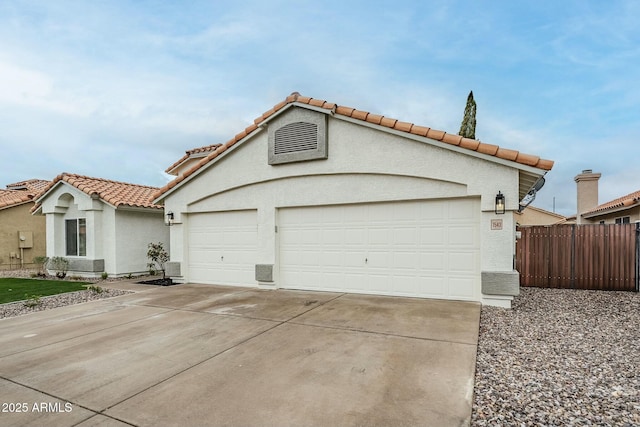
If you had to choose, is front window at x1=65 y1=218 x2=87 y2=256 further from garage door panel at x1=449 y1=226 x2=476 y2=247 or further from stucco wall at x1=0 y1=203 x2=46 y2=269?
garage door panel at x1=449 y1=226 x2=476 y2=247

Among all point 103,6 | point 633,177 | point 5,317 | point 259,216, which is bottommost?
point 5,317

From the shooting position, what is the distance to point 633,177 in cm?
2028

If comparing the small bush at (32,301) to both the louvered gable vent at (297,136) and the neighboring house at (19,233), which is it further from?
the neighboring house at (19,233)

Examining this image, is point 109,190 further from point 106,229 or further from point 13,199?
point 13,199

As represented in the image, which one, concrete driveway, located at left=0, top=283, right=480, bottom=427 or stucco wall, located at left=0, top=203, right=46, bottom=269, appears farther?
stucco wall, located at left=0, top=203, right=46, bottom=269

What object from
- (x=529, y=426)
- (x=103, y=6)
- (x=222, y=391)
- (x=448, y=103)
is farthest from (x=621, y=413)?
(x=448, y=103)

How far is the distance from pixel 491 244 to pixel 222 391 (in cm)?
645

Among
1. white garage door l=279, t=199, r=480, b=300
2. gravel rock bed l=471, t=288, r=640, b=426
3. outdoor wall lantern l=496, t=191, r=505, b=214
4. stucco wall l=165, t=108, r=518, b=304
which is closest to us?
gravel rock bed l=471, t=288, r=640, b=426

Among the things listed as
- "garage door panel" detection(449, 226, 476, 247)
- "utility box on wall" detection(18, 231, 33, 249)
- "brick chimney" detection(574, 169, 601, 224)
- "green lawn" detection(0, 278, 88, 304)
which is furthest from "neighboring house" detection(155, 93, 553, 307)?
"brick chimney" detection(574, 169, 601, 224)

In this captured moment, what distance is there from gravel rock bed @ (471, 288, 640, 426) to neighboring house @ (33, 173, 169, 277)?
522 inches

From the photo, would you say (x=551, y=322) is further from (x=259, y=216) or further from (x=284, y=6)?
(x=284, y=6)

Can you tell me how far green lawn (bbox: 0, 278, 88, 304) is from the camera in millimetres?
9414

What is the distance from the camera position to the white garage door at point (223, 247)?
33.8 feet

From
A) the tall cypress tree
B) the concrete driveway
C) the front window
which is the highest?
the tall cypress tree
